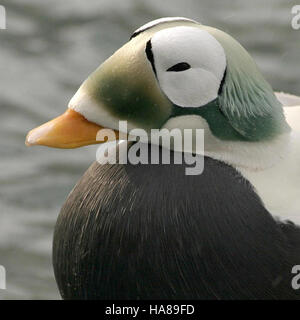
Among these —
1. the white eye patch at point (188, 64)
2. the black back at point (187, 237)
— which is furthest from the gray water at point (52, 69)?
the white eye patch at point (188, 64)

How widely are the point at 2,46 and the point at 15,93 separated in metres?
0.37

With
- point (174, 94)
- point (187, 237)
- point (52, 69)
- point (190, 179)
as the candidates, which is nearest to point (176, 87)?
point (174, 94)

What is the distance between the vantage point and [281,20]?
219 inches

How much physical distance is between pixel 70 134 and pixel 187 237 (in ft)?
1.32

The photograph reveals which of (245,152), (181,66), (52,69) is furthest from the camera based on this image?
(52,69)

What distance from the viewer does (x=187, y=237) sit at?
291 cm

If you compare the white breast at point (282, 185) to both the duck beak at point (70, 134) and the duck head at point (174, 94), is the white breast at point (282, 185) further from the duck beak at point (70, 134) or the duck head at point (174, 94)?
the duck beak at point (70, 134)

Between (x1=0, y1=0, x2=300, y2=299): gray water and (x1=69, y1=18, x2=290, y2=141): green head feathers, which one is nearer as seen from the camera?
(x1=69, y1=18, x2=290, y2=141): green head feathers

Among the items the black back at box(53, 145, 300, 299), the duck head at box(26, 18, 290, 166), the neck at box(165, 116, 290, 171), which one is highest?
the duck head at box(26, 18, 290, 166)

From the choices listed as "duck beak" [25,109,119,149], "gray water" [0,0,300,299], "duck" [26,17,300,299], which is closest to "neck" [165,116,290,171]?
"duck" [26,17,300,299]

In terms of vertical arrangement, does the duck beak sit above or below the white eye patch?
below

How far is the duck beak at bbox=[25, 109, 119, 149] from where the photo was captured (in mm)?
2908

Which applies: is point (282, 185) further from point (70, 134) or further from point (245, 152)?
point (70, 134)

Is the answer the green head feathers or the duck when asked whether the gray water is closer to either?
the duck
